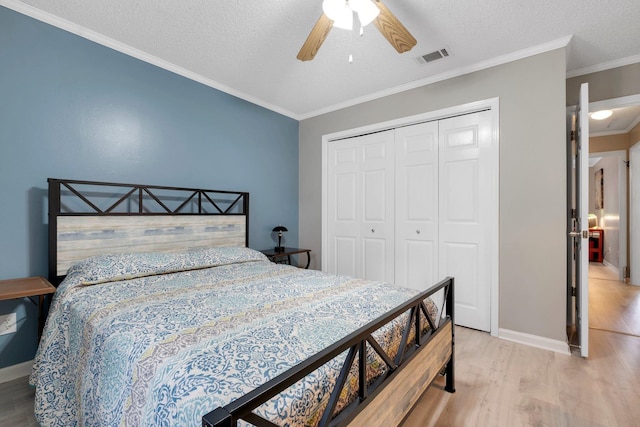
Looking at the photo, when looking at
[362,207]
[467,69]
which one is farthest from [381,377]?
[467,69]

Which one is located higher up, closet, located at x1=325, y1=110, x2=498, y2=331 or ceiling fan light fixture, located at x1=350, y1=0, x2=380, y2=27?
ceiling fan light fixture, located at x1=350, y1=0, x2=380, y2=27

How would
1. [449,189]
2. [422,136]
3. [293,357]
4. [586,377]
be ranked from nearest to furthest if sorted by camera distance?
1. [293,357]
2. [586,377]
3. [449,189]
4. [422,136]

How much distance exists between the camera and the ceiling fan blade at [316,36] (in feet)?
5.86

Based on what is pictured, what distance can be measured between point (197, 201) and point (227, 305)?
181 centimetres

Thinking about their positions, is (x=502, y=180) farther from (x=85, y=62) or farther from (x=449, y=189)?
(x=85, y=62)

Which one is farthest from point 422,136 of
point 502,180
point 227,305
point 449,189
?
point 227,305

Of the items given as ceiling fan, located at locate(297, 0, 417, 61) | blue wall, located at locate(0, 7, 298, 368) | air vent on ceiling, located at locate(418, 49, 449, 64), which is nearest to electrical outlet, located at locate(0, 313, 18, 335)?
blue wall, located at locate(0, 7, 298, 368)

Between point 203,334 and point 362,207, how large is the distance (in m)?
2.78

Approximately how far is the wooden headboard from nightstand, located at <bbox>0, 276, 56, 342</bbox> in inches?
5.7

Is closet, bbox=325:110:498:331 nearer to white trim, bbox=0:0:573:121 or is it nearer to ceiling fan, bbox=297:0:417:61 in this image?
white trim, bbox=0:0:573:121

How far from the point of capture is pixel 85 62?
7.63ft

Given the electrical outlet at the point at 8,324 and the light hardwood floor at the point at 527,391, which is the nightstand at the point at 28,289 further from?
the light hardwood floor at the point at 527,391

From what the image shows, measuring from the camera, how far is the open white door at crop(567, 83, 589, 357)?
89.4 inches

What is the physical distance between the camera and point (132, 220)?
2.46m
